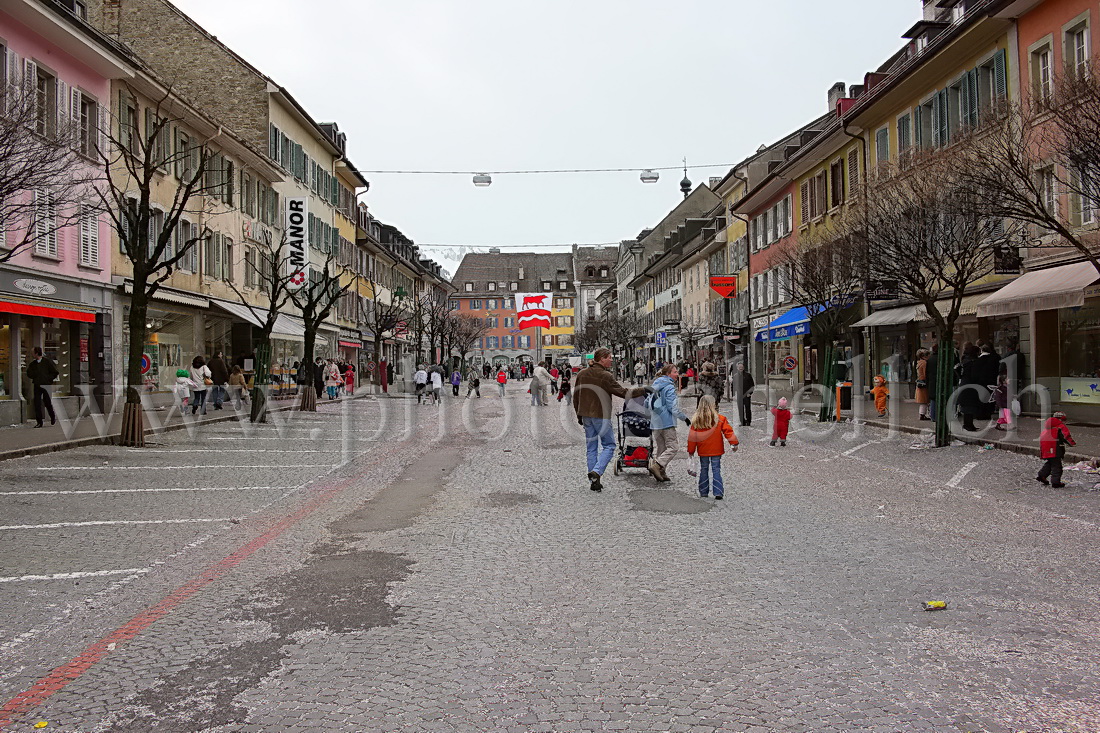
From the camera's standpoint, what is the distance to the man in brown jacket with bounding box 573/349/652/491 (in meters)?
11.3

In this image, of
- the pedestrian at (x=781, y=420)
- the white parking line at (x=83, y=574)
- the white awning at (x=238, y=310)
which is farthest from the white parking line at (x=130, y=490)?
the white awning at (x=238, y=310)

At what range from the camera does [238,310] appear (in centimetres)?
3422

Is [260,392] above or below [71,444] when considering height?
above

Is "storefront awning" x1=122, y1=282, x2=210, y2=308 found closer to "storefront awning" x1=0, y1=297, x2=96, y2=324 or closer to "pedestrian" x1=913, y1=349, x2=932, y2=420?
"storefront awning" x1=0, y1=297, x2=96, y2=324

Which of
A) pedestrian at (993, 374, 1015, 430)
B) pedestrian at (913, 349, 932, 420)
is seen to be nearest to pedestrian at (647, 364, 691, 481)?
pedestrian at (993, 374, 1015, 430)

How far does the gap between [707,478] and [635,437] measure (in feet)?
7.55

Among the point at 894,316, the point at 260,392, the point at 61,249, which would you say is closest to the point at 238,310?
the point at 260,392

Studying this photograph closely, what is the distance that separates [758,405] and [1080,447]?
18.2m

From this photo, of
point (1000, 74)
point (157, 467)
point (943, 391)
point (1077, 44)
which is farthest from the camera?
point (1000, 74)

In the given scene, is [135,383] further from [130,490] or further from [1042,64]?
[1042,64]

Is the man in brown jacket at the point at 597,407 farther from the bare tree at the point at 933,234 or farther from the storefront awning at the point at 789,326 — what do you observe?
the storefront awning at the point at 789,326

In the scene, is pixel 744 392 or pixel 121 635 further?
pixel 744 392

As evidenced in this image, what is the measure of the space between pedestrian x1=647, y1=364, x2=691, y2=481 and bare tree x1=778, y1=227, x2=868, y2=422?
1119 cm

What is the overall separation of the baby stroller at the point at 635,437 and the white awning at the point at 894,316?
16433 mm
